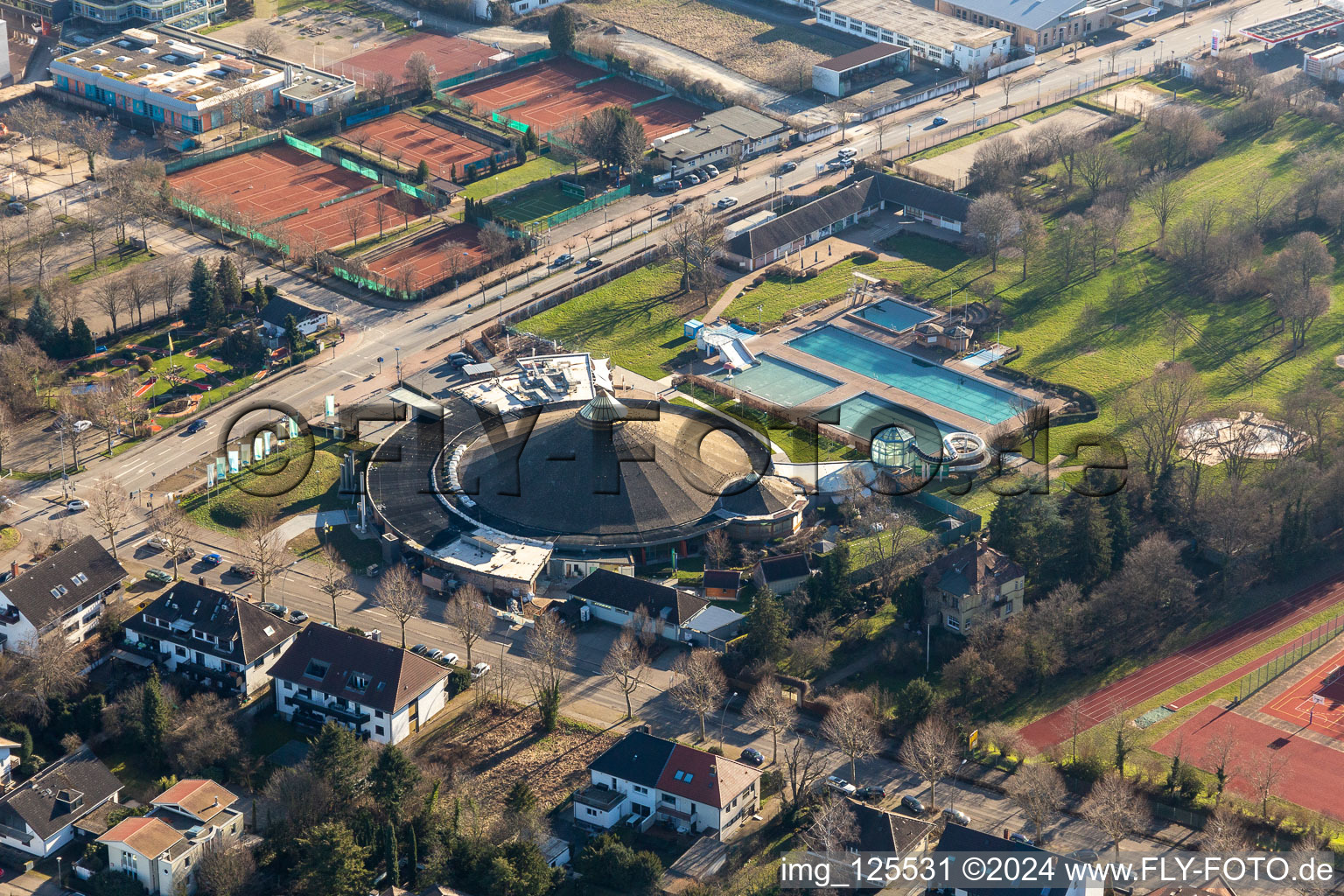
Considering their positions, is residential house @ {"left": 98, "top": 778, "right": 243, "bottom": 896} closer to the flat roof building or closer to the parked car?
the parked car

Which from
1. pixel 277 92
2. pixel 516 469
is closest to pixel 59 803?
pixel 516 469

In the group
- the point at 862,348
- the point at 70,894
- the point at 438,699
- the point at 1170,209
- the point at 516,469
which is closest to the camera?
the point at 70,894

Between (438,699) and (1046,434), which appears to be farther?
(1046,434)

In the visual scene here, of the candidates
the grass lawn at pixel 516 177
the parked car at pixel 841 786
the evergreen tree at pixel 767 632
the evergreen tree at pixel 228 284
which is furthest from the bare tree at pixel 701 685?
the grass lawn at pixel 516 177

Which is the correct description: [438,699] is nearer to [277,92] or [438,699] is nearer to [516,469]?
[516,469]

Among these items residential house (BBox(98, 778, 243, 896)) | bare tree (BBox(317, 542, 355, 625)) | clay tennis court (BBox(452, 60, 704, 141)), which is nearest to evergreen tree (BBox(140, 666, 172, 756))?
residential house (BBox(98, 778, 243, 896))

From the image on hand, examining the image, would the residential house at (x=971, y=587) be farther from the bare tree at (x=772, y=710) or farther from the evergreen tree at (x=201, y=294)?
the evergreen tree at (x=201, y=294)
